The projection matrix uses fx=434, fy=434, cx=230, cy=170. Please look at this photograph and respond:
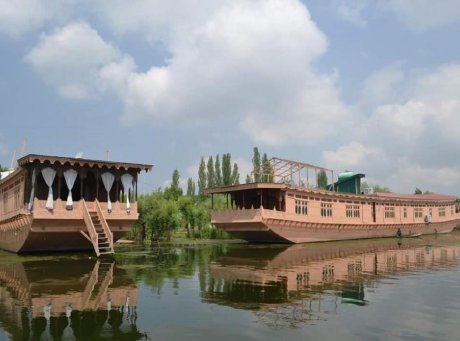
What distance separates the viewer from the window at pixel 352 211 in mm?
37938

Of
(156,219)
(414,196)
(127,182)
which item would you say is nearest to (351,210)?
(414,196)

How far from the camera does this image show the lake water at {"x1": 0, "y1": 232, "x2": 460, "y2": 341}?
800 cm

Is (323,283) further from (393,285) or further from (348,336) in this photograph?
(348,336)

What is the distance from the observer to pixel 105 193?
87.2 ft

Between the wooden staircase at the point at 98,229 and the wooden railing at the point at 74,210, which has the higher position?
the wooden railing at the point at 74,210

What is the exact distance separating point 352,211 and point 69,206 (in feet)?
82.2

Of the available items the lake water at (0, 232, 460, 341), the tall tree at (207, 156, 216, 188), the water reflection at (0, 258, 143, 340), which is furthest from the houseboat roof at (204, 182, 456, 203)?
the tall tree at (207, 156, 216, 188)

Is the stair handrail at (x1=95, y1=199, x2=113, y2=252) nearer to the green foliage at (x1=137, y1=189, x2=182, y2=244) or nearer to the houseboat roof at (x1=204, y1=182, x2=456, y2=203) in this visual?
the houseboat roof at (x1=204, y1=182, x2=456, y2=203)

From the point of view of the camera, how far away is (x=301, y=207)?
33188 mm

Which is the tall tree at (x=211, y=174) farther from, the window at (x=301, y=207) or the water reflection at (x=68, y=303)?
the water reflection at (x=68, y=303)

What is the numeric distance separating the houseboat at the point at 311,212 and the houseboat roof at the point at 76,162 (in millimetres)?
9132

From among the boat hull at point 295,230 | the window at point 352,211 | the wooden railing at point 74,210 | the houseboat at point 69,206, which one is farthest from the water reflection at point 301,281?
the window at point 352,211

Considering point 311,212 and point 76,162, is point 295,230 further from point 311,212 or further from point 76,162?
Answer: point 76,162

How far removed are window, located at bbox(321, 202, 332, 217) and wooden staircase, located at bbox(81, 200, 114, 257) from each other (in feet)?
61.0
